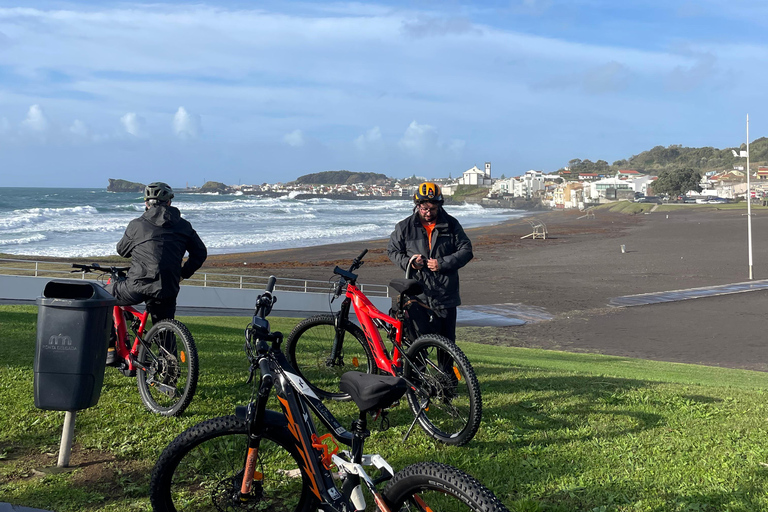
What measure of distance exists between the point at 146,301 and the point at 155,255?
45cm

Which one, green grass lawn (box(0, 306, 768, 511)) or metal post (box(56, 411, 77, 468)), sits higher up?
metal post (box(56, 411, 77, 468))

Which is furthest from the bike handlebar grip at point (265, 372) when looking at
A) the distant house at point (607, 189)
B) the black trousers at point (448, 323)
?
the distant house at point (607, 189)

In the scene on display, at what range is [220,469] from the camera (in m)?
3.63

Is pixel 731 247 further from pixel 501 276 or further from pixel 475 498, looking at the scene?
pixel 475 498

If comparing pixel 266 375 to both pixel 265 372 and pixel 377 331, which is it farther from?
pixel 377 331

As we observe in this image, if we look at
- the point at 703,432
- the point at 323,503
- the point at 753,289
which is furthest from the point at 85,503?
the point at 753,289

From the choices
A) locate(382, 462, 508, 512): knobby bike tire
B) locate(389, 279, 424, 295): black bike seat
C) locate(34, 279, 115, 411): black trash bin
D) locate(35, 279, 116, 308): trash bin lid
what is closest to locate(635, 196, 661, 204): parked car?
locate(389, 279, 424, 295): black bike seat

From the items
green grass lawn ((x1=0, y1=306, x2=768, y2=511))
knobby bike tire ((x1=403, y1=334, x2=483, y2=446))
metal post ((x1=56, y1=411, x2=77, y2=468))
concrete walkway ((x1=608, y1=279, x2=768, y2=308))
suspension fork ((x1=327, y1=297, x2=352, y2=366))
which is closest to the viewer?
green grass lawn ((x1=0, y1=306, x2=768, y2=511))

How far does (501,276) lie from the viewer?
123 ft

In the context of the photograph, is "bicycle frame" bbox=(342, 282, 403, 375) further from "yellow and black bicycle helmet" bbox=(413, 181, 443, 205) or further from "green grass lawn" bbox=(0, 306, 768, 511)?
"yellow and black bicycle helmet" bbox=(413, 181, 443, 205)

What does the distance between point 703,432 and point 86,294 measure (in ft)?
15.4

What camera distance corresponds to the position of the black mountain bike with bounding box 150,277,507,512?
2824mm

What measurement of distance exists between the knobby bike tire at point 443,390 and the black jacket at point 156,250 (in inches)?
88.7

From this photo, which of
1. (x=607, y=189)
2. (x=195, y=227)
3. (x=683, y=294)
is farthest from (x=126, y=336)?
(x=607, y=189)
